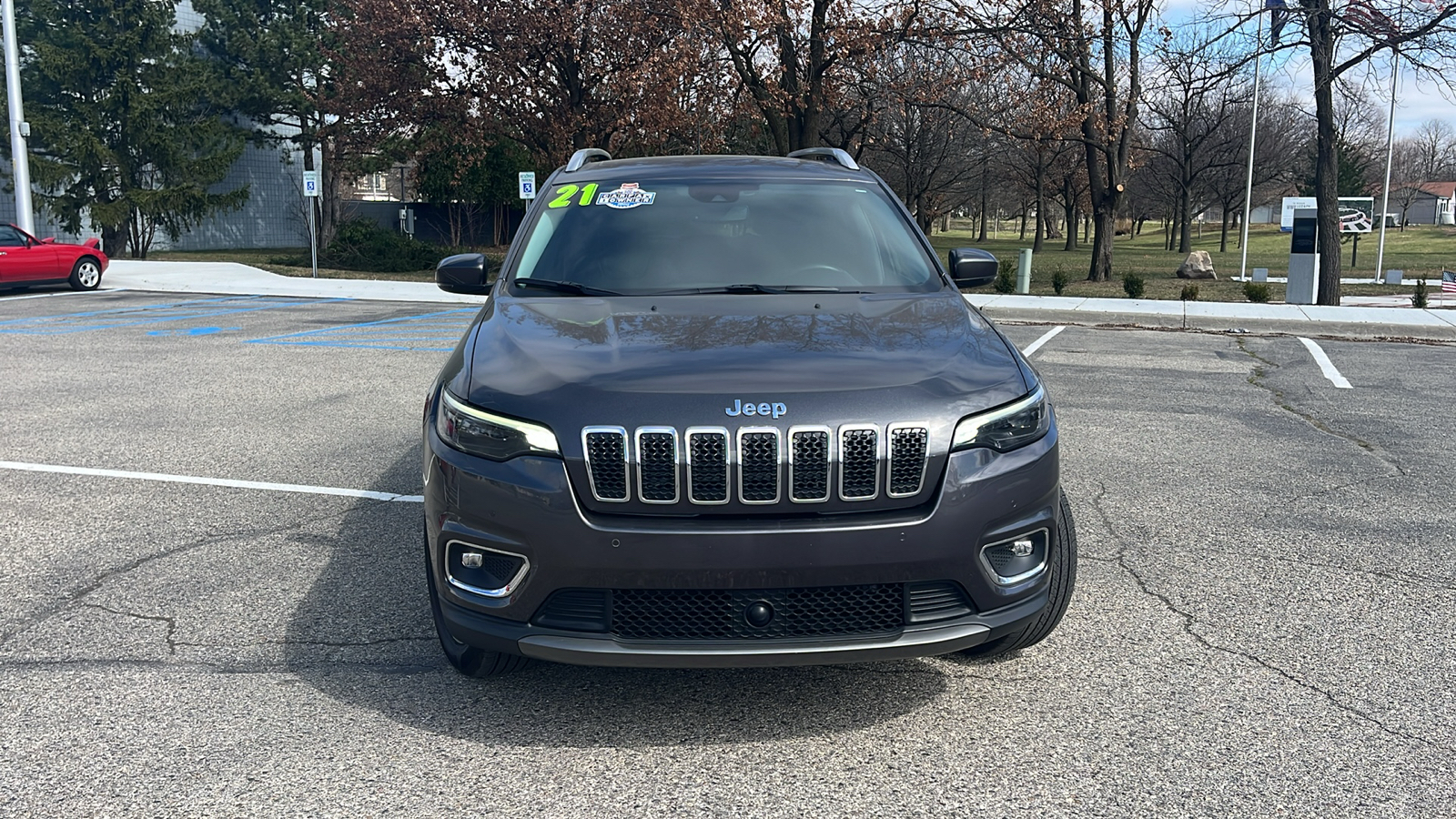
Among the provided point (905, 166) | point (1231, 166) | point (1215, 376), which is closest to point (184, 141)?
point (905, 166)

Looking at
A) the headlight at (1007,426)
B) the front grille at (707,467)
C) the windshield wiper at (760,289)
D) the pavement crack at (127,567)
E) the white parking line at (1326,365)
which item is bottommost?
the pavement crack at (127,567)

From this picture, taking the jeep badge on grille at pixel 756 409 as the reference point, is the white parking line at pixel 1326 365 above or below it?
below

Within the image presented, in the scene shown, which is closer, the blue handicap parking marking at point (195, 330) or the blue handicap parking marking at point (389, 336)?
the blue handicap parking marking at point (389, 336)

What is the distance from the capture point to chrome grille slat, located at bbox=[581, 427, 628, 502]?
3145mm

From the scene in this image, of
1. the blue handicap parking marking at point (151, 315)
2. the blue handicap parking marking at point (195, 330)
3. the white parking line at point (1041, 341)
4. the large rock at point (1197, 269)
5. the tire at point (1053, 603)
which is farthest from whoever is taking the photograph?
the large rock at point (1197, 269)

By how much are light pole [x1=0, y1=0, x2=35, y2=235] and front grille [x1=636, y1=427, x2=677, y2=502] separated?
83.2 feet

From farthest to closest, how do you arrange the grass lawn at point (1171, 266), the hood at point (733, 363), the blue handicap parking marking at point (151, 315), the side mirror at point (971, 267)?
the grass lawn at point (1171, 266), the blue handicap parking marking at point (151, 315), the side mirror at point (971, 267), the hood at point (733, 363)

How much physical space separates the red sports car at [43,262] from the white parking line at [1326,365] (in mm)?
21046

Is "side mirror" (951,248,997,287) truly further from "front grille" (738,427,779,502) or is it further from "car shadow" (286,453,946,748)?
"front grille" (738,427,779,502)

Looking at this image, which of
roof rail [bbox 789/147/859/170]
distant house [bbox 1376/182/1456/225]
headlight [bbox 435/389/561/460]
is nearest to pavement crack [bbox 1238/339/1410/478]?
roof rail [bbox 789/147/859/170]

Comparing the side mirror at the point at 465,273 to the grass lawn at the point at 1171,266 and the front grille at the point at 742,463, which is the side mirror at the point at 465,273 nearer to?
the front grille at the point at 742,463

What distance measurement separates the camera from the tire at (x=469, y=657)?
142 inches

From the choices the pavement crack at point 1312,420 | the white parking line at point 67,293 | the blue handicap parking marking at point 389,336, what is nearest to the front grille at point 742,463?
the pavement crack at point 1312,420

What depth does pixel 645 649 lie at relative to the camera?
3.17 meters
